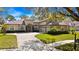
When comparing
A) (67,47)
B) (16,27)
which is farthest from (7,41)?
(67,47)

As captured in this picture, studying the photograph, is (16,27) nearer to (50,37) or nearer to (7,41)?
(7,41)

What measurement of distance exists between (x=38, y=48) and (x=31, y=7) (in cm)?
47

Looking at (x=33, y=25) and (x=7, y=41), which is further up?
(x=33, y=25)

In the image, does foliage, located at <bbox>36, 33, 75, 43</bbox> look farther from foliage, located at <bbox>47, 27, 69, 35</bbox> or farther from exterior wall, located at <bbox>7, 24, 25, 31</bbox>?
exterior wall, located at <bbox>7, 24, 25, 31</bbox>

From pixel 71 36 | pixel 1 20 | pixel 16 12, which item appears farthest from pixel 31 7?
pixel 71 36

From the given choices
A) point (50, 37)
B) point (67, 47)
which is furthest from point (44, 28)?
point (67, 47)

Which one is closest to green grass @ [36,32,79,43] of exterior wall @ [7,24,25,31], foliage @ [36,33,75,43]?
foliage @ [36,33,75,43]

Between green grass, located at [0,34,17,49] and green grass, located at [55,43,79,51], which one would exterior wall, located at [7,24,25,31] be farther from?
green grass, located at [55,43,79,51]

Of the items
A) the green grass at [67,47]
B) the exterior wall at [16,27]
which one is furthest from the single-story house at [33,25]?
the green grass at [67,47]

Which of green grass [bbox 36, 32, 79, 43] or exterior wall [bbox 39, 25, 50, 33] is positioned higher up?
exterior wall [bbox 39, 25, 50, 33]

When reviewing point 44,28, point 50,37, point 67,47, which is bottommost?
point 67,47

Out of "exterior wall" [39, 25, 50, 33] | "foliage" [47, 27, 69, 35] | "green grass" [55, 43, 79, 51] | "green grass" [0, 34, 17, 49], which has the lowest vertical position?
"green grass" [55, 43, 79, 51]
